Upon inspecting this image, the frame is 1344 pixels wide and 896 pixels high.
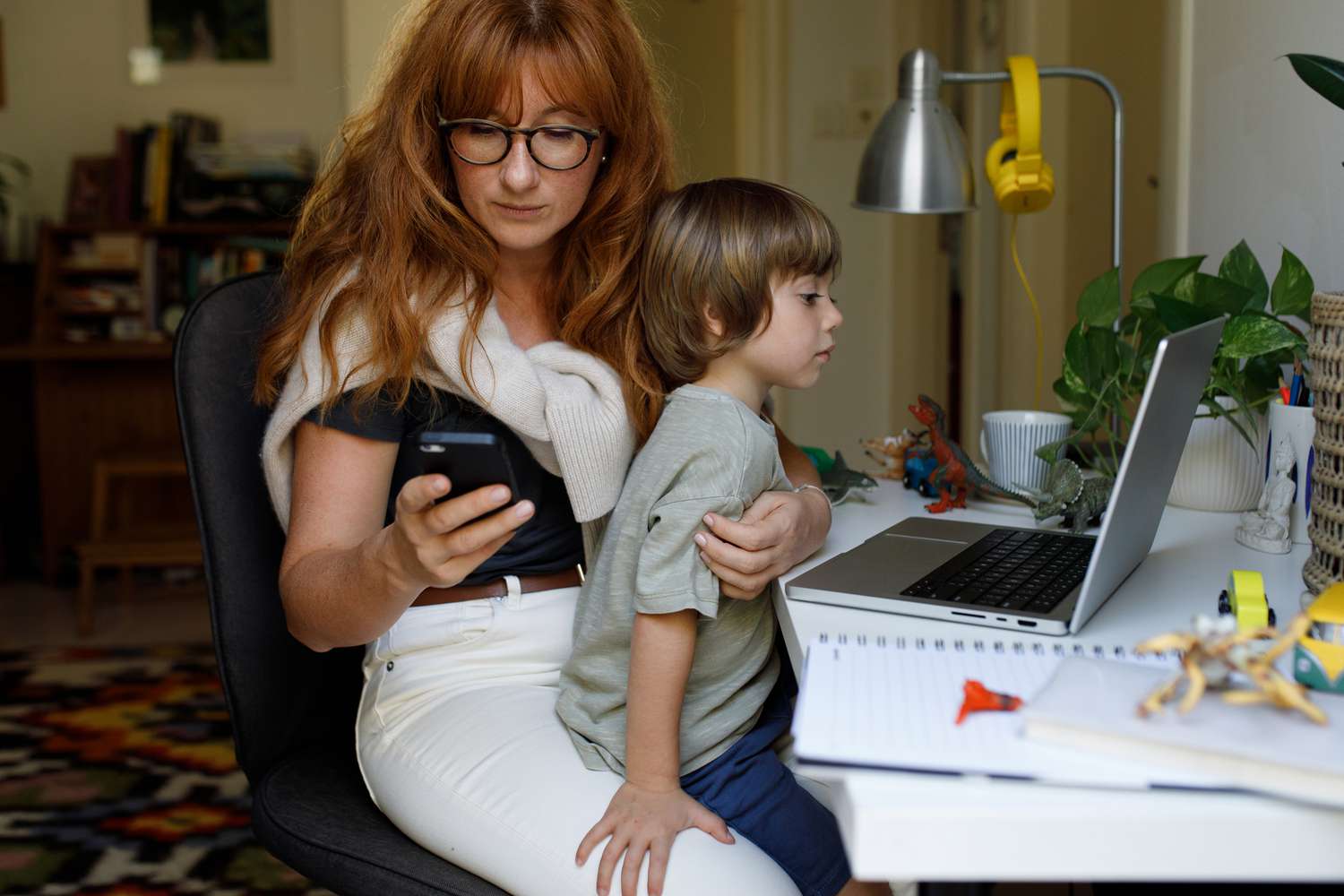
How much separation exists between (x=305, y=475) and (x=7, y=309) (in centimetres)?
353

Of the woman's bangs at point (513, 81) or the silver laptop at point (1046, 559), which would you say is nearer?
the silver laptop at point (1046, 559)

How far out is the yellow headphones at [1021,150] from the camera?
4.91ft

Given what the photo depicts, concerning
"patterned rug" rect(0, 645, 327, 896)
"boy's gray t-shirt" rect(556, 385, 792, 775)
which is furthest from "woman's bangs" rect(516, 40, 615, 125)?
"patterned rug" rect(0, 645, 327, 896)

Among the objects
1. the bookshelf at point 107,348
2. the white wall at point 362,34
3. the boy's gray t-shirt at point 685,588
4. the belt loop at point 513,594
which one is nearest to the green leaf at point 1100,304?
the boy's gray t-shirt at point 685,588

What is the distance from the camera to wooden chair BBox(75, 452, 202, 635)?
351 cm

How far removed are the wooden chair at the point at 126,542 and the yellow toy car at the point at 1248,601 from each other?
10.4 ft

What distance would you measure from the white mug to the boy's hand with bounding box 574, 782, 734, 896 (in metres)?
0.54

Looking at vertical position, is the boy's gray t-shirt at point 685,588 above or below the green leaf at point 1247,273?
below

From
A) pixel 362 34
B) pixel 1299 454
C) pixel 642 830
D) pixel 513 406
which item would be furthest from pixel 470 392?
pixel 362 34

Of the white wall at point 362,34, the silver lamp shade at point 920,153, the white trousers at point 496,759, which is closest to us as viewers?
the white trousers at point 496,759

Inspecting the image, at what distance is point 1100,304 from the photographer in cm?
135

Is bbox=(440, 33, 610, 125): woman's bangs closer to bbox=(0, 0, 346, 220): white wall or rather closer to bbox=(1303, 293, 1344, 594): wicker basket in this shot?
bbox=(1303, 293, 1344, 594): wicker basket

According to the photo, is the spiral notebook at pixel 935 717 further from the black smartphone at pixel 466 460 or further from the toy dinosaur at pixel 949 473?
the toy dinosaur at pixel 949 473

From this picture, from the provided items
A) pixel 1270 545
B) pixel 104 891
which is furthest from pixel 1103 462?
pixel 104 891
